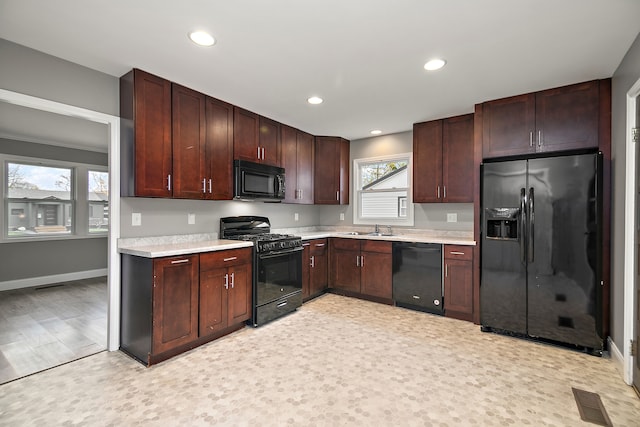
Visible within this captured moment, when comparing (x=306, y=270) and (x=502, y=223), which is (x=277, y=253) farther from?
(x=502, y=223)

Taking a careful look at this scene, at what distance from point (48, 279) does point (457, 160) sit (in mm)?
6825

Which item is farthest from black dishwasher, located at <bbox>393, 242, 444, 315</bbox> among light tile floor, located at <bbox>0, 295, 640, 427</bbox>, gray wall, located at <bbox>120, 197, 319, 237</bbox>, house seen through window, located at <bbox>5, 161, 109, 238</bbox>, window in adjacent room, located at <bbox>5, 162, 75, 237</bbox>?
window in adjacent room, located at <bbox>5, 162, 75, 237</bbox>

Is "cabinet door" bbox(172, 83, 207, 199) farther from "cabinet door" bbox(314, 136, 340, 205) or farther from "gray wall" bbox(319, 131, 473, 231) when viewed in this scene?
"gray wall" bbox(319, 131, 473, 231)

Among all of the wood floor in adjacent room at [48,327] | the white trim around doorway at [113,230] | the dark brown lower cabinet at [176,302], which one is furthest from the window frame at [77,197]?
the dark brown lower cabinet at [176,302]

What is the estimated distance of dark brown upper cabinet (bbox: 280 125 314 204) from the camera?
4.37 meters

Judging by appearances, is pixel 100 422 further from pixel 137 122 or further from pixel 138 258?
pixel 137 122

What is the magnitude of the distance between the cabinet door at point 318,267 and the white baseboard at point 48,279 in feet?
14.6

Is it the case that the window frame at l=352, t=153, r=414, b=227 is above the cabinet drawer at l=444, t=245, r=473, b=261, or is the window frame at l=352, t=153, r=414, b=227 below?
above

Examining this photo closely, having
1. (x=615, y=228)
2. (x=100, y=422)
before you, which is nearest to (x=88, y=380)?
(x=100, y=422)

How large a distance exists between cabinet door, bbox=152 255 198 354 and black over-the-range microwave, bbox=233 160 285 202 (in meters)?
1.10

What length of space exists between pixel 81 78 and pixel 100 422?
264 cm

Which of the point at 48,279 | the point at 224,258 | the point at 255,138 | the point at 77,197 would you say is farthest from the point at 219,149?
the point at 48,279

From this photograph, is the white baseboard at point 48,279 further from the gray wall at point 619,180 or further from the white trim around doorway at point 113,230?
the gray wall at point 619,180

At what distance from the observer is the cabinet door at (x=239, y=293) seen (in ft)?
10.2
